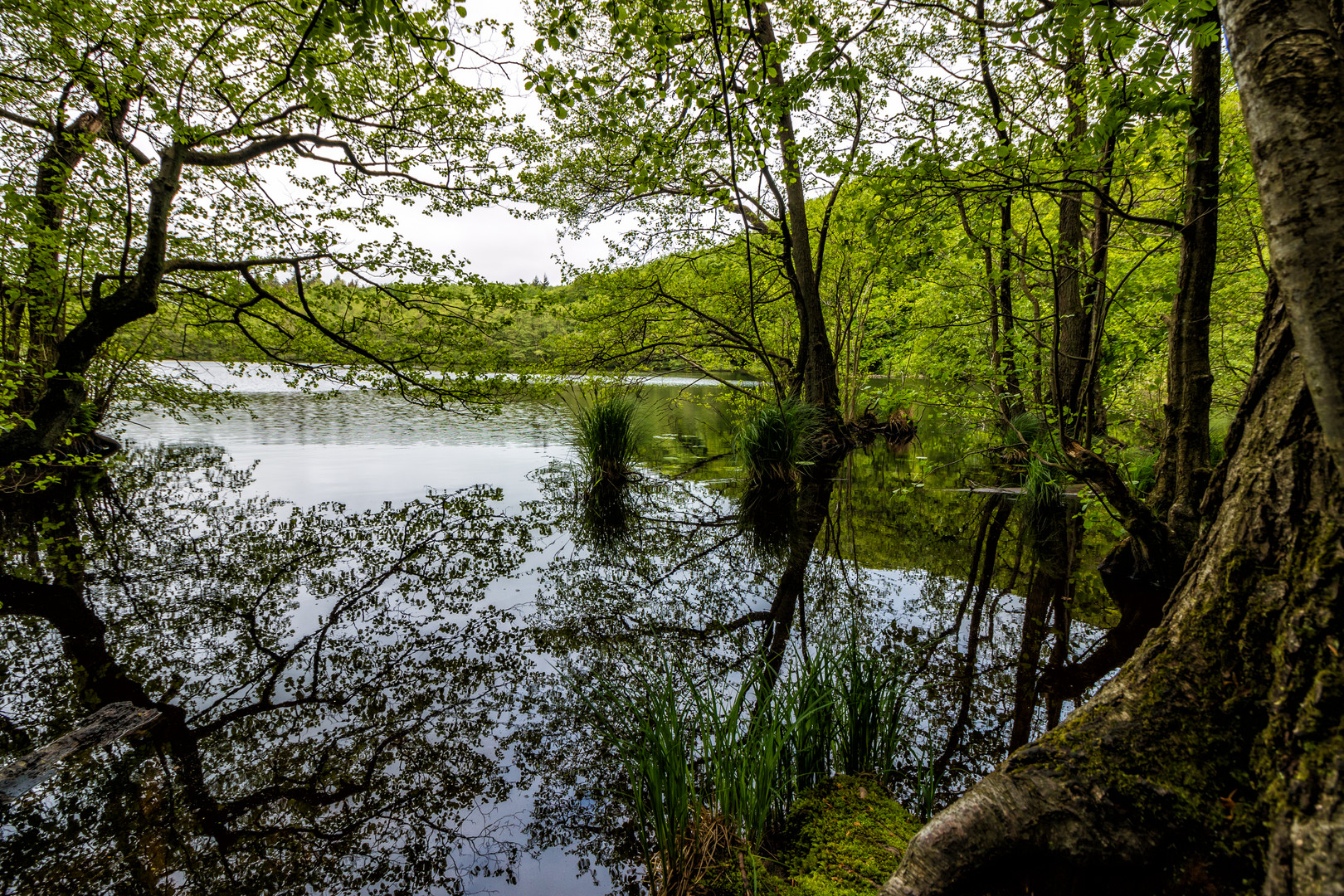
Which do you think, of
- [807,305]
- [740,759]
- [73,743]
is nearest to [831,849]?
[740,759]

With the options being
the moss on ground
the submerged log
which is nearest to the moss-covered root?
the moss on ground

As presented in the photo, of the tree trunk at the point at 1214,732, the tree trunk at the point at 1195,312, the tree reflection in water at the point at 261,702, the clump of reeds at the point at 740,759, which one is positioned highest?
the tree trunk at the point at 1195,312

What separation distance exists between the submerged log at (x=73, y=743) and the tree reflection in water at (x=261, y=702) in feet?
0.27

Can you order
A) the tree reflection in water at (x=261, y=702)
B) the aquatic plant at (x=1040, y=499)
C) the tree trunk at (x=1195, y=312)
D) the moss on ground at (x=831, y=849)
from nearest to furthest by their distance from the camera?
the moss on ground at (x=831, y=849), the tree reflection in water at (x=261, y=702), the tree trunk at (x=1195, y=312), the aquatic plant at (x=1040, y=499)

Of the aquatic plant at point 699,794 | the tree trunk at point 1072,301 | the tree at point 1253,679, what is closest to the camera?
the tree at point 1253,679

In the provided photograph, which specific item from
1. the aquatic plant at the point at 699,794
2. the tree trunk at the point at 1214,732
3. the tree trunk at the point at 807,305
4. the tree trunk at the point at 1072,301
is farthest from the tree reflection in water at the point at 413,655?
the tree trunk at the point at 807,305

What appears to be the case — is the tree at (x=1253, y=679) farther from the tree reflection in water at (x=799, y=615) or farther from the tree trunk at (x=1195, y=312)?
the tree trunk at (x=1195, y=312)

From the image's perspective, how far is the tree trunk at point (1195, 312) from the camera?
127 inches

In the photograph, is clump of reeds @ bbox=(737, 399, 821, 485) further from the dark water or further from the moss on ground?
the moss on ground

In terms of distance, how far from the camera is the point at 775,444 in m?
9.43

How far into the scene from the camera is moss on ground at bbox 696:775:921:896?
1656 millimetres

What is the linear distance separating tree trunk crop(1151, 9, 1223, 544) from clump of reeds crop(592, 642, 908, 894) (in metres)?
3.11

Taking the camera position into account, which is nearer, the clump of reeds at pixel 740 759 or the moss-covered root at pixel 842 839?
the moss-covered root at pixel 842 839

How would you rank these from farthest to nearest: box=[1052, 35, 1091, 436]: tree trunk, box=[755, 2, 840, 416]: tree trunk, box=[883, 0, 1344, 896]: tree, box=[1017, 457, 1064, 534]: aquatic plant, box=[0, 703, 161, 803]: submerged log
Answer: box=[755, 2, 840, 416]: tree trunk, box=[1017, 457, 1064, 534]: aquatic plant, box=[1052, 35, 1091, 436]: tree trunk, box=[0, 703, 161, 803]: submerged log, box=[883, 0, 1344, 896]: tree
